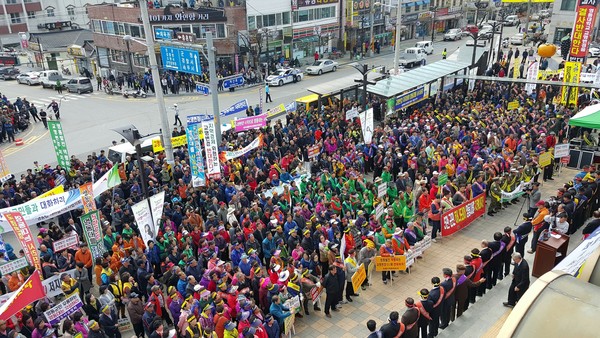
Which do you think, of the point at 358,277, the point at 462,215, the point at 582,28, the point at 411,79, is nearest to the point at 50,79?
the point at 411,79

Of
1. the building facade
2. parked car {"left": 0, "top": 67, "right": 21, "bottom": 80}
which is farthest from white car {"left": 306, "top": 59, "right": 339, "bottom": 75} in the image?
parked car {"left": 0, "top": 67, "right": 21, "bottom": 80}

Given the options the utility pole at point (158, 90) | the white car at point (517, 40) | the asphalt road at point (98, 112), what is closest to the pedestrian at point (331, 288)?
the utility pole at point (158, 90)

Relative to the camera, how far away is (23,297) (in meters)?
10.3

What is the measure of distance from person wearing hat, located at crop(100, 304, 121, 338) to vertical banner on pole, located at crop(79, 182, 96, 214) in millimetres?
4379

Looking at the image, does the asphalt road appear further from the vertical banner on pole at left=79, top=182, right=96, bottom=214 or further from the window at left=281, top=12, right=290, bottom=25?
the vertical banner on pole at left=79, top=182, right=96, bottom=214

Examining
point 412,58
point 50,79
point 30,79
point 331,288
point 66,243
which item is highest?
point 66,243

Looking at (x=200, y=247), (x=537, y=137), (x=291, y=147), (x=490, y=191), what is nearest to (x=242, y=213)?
(x=200, y=247)

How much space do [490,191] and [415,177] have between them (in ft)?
9.94

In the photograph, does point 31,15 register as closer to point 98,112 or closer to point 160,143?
point 98,112

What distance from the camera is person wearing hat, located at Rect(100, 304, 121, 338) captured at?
10.5 metres

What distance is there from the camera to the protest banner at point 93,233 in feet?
42.3

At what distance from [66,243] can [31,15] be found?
67.4 meters

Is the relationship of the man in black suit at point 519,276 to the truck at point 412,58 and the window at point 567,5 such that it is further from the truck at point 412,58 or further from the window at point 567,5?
the window at point 567,5

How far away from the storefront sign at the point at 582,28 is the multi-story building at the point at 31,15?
188 ft
